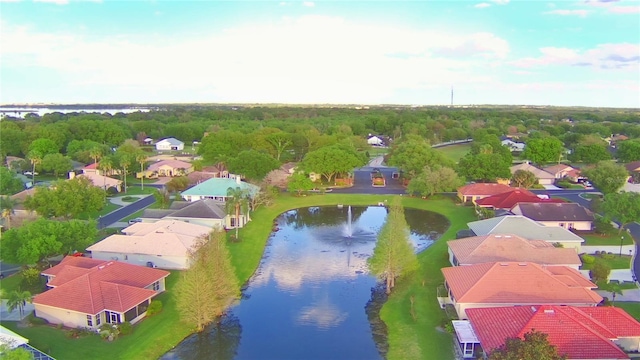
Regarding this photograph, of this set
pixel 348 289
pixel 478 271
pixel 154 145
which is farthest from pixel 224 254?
pixel 154 145

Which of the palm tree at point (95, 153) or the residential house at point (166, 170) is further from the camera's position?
the residential house at point (166, 170)

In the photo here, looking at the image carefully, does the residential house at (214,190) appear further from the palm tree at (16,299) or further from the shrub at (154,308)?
the palm tree at (16,299)

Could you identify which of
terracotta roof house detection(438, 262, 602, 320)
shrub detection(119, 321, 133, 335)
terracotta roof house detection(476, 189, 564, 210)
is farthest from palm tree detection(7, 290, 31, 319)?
terracotta roof house detection(476, 189, 564, 210)

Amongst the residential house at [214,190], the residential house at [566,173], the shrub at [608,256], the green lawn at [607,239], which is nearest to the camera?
the shrub at [608,256]

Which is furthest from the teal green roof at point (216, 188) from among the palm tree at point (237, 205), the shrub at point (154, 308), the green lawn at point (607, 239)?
the green lawn at point (607, 239)

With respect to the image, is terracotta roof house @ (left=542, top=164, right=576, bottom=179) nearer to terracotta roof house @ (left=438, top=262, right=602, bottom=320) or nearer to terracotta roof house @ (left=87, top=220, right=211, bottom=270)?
terracotta roof house @ (left=438, top=262, right=602, bottom=320)

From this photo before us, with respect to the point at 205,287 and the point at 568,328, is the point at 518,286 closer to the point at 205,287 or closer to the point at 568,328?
the point at 568,328
